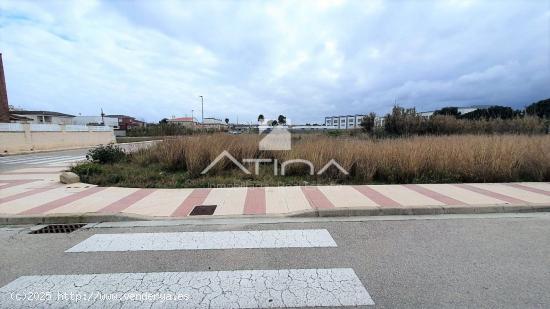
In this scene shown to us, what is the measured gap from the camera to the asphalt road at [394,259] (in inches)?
106

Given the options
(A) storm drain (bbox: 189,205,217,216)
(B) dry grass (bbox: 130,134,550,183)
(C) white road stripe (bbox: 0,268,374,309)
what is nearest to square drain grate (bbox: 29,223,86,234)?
(C) white road stripe (bbox: 0,268,374,309)

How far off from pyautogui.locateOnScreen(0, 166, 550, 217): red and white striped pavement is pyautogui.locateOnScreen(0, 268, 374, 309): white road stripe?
6.71ft

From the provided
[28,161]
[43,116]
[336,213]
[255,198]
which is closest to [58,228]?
[255,198]

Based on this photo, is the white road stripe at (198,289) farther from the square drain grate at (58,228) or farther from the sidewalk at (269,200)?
the sidewalk at (269,200)

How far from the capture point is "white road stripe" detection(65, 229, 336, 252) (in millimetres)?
3805

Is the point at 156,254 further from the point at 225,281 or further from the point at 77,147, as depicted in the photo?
the point at 77,147

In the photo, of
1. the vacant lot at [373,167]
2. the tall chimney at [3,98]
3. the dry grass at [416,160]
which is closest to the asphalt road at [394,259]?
the vacant lot at [373,167]

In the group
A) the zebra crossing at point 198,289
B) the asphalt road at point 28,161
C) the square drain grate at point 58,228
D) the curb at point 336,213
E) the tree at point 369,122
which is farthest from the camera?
the tree at point 369,122

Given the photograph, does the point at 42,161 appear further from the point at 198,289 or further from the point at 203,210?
the point at 198,289

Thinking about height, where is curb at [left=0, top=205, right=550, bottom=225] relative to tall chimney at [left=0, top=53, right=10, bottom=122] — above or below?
below

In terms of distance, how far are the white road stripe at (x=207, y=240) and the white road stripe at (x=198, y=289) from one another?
27.2 inches

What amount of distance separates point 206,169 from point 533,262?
320 inches

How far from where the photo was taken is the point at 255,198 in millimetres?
6105

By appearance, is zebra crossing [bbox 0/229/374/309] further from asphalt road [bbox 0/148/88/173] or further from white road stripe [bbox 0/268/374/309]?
asphalt road [bbox 0/148/88/173]
